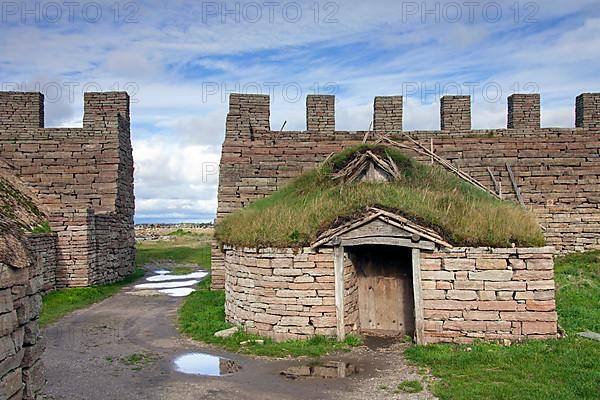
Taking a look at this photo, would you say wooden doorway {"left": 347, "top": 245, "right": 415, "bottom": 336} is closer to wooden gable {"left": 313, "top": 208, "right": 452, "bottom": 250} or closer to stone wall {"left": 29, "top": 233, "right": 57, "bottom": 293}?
wooden gable {"left": 313, "top": 208, "right": 452, "bottom": 250}

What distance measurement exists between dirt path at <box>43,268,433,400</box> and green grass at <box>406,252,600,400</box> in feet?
1.71

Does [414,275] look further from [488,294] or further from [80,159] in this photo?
[80,159]

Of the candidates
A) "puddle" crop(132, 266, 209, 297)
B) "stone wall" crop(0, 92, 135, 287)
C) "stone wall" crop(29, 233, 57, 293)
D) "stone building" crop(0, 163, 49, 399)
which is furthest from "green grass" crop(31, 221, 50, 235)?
"stone building" crop(0, 163, 49, 399)

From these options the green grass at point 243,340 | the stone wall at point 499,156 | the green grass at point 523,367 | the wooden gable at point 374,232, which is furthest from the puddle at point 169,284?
the green grass at point 523,367

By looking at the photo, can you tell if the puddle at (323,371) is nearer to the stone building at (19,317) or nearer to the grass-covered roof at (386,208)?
the grass-covered roof at (386,208)

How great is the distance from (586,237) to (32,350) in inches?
623

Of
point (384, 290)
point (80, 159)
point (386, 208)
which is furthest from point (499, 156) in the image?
point (80, 159)

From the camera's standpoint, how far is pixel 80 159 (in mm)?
21031

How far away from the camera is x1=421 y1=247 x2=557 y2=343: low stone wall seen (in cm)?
1041

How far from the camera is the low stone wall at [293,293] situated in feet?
36.4

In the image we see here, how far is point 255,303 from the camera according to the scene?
11594mm

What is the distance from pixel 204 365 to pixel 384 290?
4.25 m

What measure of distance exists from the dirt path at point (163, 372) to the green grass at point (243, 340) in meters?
0.29

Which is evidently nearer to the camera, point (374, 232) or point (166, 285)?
point (374, 232)
